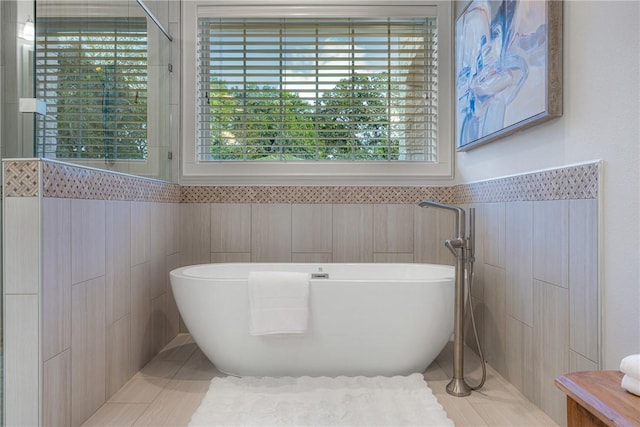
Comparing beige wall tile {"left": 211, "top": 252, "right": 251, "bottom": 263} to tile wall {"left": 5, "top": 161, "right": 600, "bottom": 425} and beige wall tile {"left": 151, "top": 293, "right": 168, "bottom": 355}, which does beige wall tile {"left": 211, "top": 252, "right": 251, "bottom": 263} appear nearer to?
tile wall {"left": 5, "top": 161, "right": 600, "bottom": 425}

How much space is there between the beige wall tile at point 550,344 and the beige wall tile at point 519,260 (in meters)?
0.07

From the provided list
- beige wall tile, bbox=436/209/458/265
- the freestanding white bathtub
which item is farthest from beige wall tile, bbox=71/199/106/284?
beige wall tile, bbox=436/209/458/265

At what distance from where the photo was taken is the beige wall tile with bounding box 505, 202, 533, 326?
6.11 ft

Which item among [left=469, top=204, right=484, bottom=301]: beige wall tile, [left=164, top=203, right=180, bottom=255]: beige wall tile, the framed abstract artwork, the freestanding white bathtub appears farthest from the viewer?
[left=164, top=203, right=180, bottom=255]: beige wall tile

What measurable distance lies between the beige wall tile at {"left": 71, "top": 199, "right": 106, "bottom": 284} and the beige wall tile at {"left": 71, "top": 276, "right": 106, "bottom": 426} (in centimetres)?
4

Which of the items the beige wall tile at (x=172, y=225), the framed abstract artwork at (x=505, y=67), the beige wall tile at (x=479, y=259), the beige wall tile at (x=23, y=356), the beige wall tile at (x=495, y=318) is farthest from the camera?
the beige wall tile at (x=172, y=225)

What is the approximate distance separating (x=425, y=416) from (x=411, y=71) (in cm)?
217

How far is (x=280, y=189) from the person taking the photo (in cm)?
287

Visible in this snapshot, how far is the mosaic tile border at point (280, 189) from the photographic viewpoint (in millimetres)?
1444

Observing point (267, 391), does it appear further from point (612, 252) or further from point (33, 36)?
point (33, 36)

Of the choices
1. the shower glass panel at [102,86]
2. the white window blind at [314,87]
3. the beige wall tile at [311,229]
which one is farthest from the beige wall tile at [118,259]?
the beige wall tile at [311,229]

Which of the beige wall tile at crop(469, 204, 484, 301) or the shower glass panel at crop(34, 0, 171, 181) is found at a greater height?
the shower glass panel at crop(34, 0, 171, 181)

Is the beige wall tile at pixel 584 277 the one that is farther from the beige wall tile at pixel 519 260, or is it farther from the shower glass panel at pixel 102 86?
the shower glass panel at pixel 102 86

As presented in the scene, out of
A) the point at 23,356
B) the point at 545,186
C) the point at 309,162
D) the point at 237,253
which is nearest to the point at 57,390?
the point at 23,356
